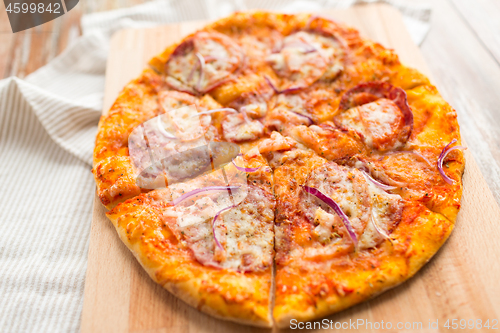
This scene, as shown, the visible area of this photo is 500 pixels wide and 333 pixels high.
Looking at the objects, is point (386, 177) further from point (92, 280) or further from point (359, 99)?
point (92, 280)

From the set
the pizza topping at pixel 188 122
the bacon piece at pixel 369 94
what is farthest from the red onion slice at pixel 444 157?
the pizza topping at pixel 188 122

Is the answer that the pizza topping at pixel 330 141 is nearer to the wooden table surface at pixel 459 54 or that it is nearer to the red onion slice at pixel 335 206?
the red onion slice at pixel 335 206

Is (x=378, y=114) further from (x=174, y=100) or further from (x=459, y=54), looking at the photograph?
(x=459, y=54)

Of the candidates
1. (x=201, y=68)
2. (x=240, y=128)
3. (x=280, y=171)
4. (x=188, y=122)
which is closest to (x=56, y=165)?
(x=188, y=122)

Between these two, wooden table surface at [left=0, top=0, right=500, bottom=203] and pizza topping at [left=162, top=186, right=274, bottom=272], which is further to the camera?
wooden table surface at [left=0, top=0, right=500, bottom=203]

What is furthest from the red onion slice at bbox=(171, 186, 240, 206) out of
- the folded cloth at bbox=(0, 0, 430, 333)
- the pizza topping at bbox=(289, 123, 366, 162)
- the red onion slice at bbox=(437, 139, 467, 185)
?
the red onion slice at bbox=(437, 139, 467, 185)

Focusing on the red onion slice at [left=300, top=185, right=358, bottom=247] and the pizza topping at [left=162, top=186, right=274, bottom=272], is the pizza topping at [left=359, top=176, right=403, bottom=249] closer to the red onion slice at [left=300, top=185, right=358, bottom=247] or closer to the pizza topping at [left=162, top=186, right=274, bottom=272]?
the red onion slice at [left=300, top=185, right=358, bottom=247]

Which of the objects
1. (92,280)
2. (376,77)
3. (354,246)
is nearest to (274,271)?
(354,246)

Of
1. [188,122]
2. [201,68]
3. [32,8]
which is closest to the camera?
[188,122]
